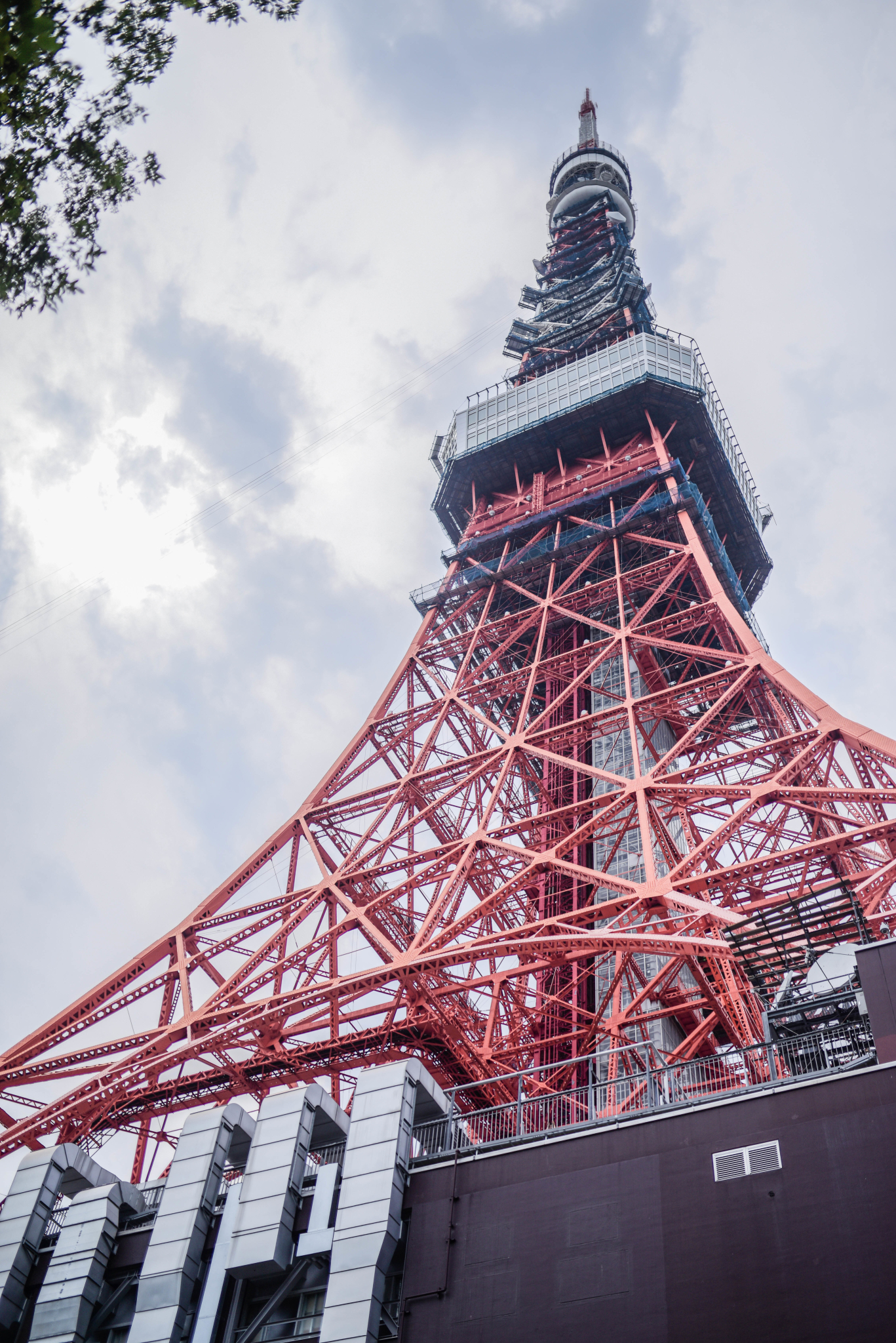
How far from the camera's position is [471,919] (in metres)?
24.2

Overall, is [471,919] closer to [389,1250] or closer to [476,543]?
[389,1250]

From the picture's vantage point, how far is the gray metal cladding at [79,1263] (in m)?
Answer: 20.2

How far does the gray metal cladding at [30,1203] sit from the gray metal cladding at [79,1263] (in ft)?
1.96

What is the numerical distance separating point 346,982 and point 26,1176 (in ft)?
23.2

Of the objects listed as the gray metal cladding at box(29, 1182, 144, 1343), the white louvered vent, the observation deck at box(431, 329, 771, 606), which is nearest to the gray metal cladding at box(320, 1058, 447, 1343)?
the gray metal cladding at box(29, 1182, 144, 1343)

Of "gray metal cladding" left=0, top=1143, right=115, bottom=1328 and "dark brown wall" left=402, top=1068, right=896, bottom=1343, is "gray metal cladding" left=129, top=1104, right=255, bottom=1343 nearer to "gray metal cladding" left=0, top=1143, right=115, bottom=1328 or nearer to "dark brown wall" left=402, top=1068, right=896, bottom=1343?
"gray metal cladding" left=0, top=1143, right=115, bottom=1328

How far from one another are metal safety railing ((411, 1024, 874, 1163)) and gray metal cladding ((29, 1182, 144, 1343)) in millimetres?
5882

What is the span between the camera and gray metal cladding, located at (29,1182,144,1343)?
20172mm

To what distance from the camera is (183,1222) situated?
20.5m

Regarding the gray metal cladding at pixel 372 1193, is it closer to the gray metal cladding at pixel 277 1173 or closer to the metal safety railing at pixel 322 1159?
the metal safety railing at pixel 322 1159

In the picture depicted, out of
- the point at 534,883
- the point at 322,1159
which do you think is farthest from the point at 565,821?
the point at 322,1159

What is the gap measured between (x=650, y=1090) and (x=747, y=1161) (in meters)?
2.48

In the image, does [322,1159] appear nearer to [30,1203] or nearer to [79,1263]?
[79,1263]

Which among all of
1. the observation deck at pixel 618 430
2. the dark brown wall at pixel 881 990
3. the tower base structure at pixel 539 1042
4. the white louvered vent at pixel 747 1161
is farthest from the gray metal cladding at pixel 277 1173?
the observation deck at pixel 618 430
